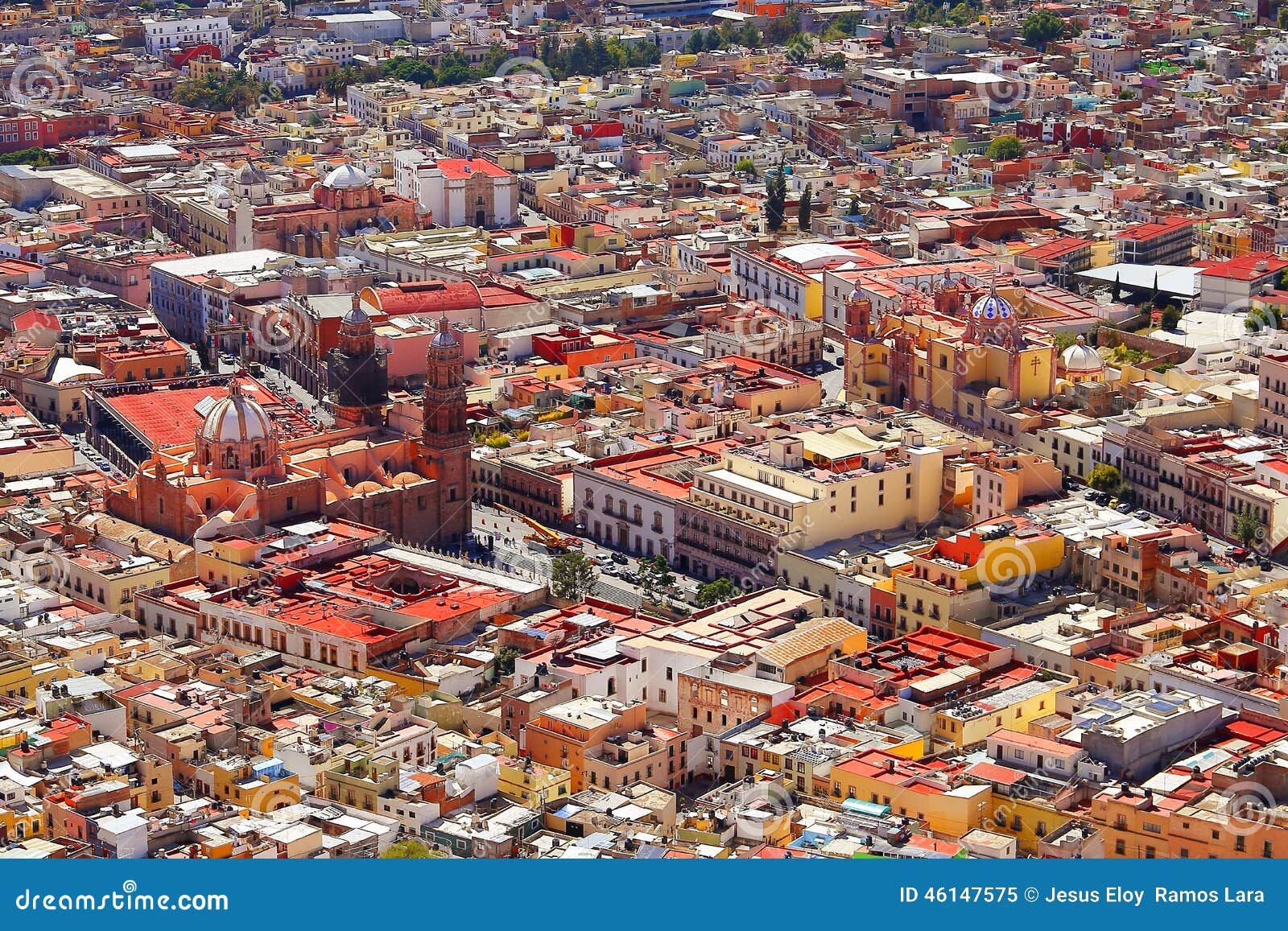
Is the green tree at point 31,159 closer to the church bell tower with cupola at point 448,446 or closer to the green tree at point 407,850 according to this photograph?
the church bell tower with cupola at point 448,446

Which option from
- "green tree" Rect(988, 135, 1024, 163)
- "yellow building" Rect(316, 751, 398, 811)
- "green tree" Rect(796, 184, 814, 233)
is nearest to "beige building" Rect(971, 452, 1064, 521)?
"yellow building" Rect(316, 751, 398, 811)

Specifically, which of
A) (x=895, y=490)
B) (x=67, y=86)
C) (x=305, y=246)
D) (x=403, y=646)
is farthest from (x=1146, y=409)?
(x=67, y=86)

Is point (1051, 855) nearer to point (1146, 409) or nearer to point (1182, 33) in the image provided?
point (1146, 409)

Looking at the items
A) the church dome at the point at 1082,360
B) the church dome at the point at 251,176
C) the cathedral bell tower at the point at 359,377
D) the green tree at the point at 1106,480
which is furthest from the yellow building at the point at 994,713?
the church dome at the point at 251,176

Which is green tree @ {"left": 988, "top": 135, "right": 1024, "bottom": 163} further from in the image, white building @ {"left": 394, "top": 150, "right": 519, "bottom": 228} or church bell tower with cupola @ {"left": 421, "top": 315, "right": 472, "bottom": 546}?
church bell tower with cupola @ {"left": 421, "top": 315, "right": 472, "bottom": 546}

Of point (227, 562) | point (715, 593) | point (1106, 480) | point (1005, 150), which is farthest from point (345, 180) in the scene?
point (715, 593)

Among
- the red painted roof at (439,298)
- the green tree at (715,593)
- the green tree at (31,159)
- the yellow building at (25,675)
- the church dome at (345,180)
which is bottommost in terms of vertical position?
the green tree at (715,593)
